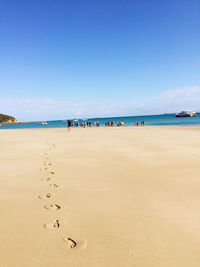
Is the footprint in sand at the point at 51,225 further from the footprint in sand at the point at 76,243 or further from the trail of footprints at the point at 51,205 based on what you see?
the footprint in sand at the point at 76,243

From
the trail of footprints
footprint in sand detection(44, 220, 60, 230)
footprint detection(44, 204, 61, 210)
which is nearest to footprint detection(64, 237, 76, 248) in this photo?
the trail of footprints

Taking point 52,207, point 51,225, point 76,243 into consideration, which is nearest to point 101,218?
point 76,243

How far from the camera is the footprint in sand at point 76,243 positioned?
8.65ft

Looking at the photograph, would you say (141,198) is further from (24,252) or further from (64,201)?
(24,252)

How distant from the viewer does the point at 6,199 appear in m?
4.25

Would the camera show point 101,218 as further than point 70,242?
Yes

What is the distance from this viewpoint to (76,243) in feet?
8.87

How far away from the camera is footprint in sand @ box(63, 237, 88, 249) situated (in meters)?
2.64

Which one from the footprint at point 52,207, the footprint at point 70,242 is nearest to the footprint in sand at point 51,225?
the footprint at point 70,242

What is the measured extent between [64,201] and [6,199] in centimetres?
151

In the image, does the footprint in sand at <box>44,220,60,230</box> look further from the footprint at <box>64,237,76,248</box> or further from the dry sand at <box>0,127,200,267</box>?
the footprint at <box>64,237,76,248</box>

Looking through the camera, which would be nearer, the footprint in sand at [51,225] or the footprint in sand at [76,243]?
the footprint in sand at [76,243]

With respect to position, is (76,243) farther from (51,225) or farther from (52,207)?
(52,207)

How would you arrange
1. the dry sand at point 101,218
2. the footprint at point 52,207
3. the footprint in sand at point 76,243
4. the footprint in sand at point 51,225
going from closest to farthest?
1. the dry sand at point 101,218
2. the footprint in sand at point 76,243
3. the footprint in sand at point 51,225
4. the footprint at point 52,207
